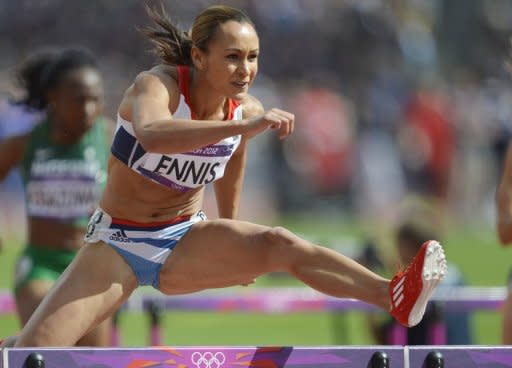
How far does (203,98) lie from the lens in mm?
5609

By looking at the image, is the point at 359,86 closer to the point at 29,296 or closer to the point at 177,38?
the point at 29,296

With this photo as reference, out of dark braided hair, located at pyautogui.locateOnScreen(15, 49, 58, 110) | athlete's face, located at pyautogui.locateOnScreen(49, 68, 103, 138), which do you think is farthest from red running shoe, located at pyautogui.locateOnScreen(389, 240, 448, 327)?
dark braided hair, located at pyautogui.locateOnScreen(15, 49, 58, 110)

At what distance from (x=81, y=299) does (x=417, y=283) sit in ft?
4.73

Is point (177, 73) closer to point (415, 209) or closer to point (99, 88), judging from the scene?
point (99, 88)

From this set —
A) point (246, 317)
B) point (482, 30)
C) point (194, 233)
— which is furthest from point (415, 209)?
point (482, 30)

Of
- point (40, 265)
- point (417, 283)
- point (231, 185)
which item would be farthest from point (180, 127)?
point (40, 265)

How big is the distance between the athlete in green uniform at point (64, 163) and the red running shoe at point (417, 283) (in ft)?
8.88

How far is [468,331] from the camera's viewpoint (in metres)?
8.30

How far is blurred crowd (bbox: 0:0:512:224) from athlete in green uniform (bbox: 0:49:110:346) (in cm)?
1233

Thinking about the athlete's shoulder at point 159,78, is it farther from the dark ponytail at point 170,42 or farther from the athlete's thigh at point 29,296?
the athlete's thigh at point 29,296

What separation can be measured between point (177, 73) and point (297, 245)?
96 cm

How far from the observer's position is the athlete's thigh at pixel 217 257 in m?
5.43

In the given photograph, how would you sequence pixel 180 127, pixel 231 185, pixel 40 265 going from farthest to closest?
pixel 40 265, pixel 231 185, pixel 180 127

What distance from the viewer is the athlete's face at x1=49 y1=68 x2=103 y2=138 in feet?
24.5
